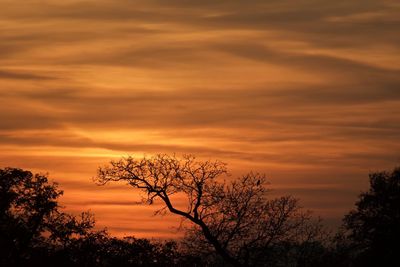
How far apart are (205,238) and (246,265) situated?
4.29m

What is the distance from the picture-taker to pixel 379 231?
66.2m

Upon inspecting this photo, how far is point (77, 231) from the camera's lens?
75812mm

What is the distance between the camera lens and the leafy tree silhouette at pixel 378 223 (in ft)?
214

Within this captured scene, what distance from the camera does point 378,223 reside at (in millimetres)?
66375

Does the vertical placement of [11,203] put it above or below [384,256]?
above

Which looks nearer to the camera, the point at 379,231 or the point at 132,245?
the point at 379,231

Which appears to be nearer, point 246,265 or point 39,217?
point 246,265

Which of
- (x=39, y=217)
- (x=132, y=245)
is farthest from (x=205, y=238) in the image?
(x=39, y=217)

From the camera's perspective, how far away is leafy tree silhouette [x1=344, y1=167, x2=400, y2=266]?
65.2 m

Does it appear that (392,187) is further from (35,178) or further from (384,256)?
(35,178)

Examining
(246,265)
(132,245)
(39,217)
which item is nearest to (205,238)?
(246,265)

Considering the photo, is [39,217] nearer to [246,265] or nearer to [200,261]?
[200,261]

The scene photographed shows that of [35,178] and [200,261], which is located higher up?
[35,178]

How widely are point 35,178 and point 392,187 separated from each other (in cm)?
2971
